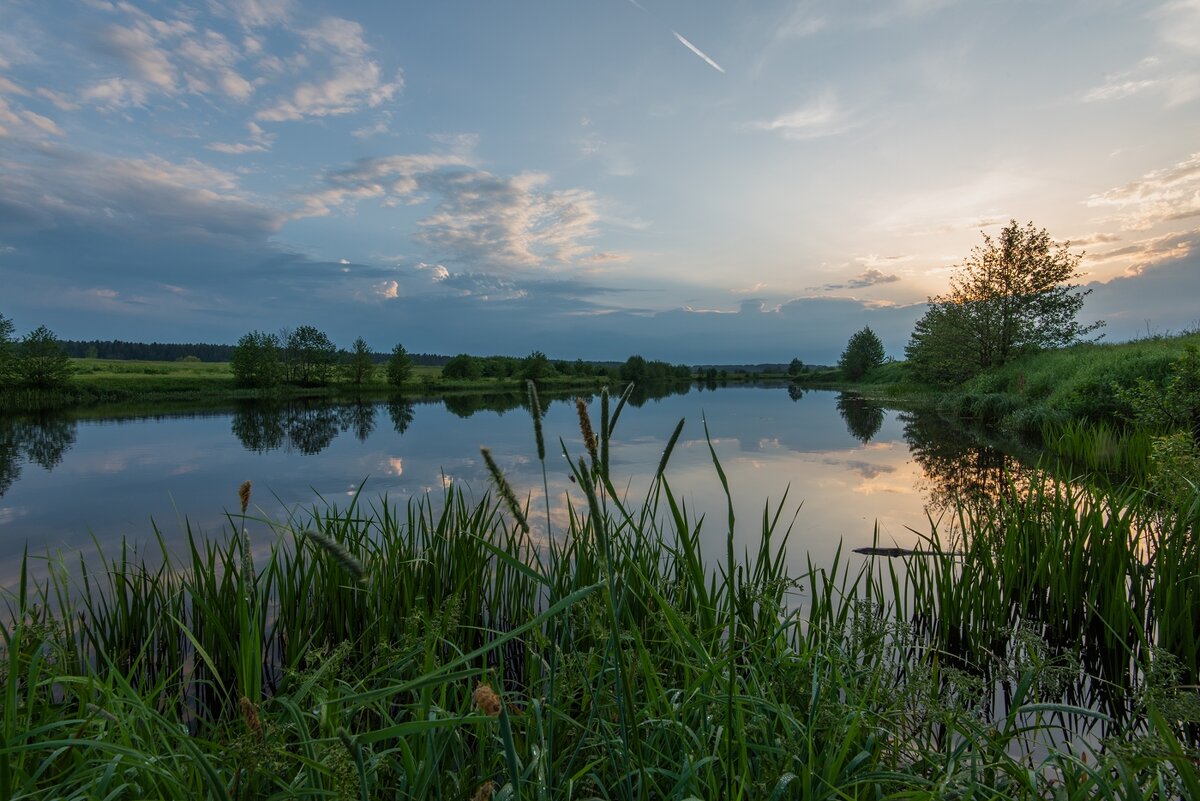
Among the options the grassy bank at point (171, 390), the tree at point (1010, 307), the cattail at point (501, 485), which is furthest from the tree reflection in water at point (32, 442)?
the tree at point (1010, 307)

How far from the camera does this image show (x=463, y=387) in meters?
68.9

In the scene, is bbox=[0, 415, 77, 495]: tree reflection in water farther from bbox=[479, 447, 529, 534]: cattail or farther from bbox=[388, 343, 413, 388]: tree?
bbox=[388, 343, 413, 388]: tree

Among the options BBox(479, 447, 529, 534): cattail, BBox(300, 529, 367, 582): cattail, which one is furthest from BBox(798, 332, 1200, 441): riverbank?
BBox(300, 529, 367, 582): cattail

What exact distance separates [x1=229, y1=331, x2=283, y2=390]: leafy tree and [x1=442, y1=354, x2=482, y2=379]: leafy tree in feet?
76.4

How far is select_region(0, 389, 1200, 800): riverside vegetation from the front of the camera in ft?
4.32

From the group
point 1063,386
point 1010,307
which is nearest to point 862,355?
point 1010,307

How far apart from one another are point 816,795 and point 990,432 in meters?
22.9

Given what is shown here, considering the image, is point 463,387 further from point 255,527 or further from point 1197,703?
point 1197,703

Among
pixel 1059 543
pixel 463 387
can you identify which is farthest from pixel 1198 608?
pixel 463 387

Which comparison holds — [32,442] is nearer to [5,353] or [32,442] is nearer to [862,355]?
[5,353]

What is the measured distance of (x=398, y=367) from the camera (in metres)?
64.9

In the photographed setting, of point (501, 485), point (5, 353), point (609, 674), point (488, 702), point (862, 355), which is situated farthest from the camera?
point (862, 355)

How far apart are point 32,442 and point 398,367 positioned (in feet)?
145

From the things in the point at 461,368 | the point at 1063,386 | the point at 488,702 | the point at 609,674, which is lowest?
the point at 609,674
